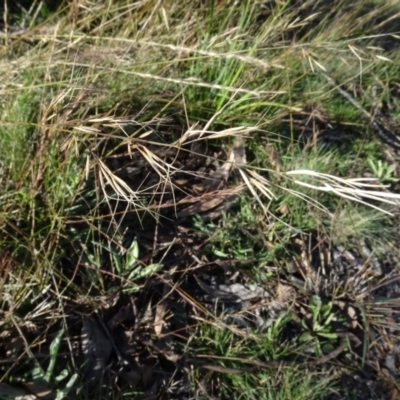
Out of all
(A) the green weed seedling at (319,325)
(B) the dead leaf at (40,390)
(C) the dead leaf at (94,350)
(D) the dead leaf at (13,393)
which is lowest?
(A) the green weed seedling at (319,325)

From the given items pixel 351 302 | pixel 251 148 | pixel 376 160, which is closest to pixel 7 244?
pixel 251 148

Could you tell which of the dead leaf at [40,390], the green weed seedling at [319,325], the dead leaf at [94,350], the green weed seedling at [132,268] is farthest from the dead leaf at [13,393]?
the green weed seedling at [319,325]

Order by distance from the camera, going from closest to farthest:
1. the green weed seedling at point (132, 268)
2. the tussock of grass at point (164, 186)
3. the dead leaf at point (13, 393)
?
1. the dead leaf at point (13, 393)
2. the tussock of grass at point (164, 186)
3. the green weed seedling at point (132, 268)

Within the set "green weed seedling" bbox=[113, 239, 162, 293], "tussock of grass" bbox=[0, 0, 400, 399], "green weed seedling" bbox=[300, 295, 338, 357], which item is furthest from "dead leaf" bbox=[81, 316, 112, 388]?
"green weed seedling" bbox=[300, 295, 338, 357]

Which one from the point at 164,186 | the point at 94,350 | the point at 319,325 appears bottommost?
the point at 319,325

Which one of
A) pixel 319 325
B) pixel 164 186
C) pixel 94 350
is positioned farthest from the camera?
pixel 319 325

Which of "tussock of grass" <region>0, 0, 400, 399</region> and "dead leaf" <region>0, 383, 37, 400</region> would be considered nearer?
"dead leaf" <region>0, 383, 37, 400</region>

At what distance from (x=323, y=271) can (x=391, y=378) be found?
413mm

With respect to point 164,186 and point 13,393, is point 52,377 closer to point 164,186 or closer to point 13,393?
point 13,393

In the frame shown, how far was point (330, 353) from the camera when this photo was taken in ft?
6.87

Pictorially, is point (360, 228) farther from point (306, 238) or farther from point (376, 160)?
point (376, 160)

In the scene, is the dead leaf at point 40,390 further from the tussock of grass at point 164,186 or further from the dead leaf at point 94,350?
the dead leaf at point 94,350

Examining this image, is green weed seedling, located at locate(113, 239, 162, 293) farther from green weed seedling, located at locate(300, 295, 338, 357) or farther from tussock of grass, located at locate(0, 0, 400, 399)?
green weed seedling, located at locate(300, 295, 338, 357)

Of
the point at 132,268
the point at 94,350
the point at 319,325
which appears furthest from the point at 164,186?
the point at 319,325
